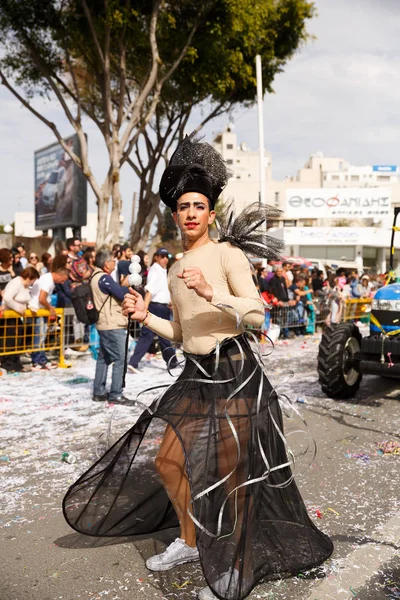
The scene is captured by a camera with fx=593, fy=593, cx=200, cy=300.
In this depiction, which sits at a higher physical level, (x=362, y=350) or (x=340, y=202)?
(x=340, y=202)

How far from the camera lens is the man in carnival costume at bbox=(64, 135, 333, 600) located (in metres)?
2.74

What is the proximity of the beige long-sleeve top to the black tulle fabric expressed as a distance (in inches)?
3.1

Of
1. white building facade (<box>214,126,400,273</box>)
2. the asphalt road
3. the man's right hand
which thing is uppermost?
white building facade (<box>214,126,400,273</box>)

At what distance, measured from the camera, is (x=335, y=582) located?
10.0ft

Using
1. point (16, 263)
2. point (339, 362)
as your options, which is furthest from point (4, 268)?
point (339, 362)

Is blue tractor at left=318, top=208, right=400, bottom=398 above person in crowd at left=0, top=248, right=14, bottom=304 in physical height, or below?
below

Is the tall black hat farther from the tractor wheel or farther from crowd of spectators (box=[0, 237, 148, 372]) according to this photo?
crowd of spectators (box=[0, 237, 148, 372])

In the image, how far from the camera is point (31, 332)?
9.52 m

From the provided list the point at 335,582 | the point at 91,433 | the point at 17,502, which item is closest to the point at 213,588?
the point at 335,582

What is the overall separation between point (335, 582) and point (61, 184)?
31462 millimetres

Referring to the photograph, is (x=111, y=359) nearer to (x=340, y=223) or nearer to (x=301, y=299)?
(x=301, y=299)

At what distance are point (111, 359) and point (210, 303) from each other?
473 centimetres

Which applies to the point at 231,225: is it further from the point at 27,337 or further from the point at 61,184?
the point at 61,184

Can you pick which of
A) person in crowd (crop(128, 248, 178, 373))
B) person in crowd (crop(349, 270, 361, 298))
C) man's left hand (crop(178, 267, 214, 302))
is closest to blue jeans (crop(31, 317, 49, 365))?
person in crowd (crop(128, 248, 178, 373))
